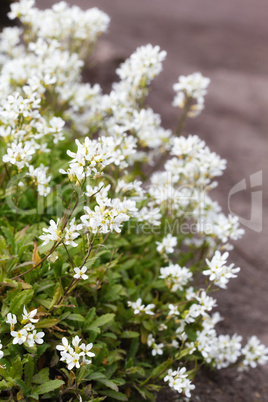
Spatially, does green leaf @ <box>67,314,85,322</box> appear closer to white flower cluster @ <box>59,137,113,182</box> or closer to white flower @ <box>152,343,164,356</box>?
white flower @ <box>152,343,164,356</box>

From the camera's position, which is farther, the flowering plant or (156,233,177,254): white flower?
(156,233,177,254): white flower

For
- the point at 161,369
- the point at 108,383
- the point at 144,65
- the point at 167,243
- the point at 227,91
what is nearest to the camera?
the point at 108,383

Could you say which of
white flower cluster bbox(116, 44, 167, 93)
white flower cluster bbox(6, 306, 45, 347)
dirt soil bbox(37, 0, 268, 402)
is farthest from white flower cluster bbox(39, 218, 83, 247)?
white flower cluster bbox(116, 44, 167, 93)

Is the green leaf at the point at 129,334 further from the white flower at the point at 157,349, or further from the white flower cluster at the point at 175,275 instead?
the white flower cluster at the point at 175,275

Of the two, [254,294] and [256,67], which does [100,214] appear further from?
[256,67]

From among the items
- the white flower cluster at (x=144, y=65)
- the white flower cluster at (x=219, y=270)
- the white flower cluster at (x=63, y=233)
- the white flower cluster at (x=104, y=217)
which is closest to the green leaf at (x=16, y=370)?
the white flower cluster at (x=63, y=233)

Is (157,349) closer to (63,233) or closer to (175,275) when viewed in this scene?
(175,275)

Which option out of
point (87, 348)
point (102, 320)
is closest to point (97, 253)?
point (102, 320)

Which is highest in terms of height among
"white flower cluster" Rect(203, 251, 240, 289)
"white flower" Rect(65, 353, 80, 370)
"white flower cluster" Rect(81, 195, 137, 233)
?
"white flower cluster" Rect(81, 195, 137, 233)
